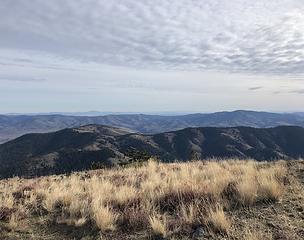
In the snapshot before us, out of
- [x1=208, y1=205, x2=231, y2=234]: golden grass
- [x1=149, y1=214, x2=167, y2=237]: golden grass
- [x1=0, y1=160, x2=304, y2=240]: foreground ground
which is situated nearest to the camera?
[x1=208, y1=205, x2=231, y2=234]: golden grass

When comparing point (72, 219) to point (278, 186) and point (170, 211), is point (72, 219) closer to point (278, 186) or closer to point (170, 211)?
point (170, 211)

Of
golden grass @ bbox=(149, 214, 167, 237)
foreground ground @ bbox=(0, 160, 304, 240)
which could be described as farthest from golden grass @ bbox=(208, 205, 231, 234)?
golden grass @ bbox=(149, 214, 167, 237)

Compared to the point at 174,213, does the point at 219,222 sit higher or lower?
higher

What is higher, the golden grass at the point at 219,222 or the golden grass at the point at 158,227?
the golden grass at the point at 219,222

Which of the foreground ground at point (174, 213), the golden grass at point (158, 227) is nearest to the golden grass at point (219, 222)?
the foreground ground at point (174, 213)

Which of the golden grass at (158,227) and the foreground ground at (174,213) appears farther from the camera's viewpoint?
the golden grass at (158,227)

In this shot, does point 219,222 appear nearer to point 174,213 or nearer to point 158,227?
point 158,227

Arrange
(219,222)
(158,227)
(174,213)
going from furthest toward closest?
(174,213), (158,227), (219,222)

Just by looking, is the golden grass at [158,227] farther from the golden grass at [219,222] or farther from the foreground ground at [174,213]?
the golden grass at [219,222]

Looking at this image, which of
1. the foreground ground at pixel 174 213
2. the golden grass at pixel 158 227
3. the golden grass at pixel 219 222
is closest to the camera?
the golden grass at pixel 219 222

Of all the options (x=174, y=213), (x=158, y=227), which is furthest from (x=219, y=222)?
(x=174, y=213)

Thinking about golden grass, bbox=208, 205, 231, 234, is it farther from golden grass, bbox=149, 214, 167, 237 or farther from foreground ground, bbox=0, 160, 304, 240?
golden grass, bbox=149, 214, 167, 237

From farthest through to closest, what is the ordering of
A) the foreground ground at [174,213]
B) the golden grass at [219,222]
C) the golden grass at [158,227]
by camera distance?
1. the golden grass at [158,227]
2. the foreground ground at [174,213]
3. the golden grass at [219,222]

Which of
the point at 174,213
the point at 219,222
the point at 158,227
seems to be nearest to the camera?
the point at 219,222
